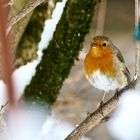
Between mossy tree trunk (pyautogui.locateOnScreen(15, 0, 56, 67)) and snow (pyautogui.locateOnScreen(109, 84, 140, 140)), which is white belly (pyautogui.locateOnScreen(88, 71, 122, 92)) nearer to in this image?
mossy tree trunk (pyautogui.locateOnScreen(15, 0, 56, 67))

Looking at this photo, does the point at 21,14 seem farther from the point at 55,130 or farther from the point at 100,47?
the point at 55,130

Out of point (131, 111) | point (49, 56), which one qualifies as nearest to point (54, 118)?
point (131, 111)

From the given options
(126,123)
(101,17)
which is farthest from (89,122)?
(126,123)

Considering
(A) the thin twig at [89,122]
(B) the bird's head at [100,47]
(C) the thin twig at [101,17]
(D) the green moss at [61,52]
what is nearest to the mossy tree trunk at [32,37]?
(D) the green moss at [61,52]

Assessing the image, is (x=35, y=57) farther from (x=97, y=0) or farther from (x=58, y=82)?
(x=97, y=0)

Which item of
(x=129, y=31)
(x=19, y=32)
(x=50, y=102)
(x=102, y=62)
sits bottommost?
(x=102, y=62)

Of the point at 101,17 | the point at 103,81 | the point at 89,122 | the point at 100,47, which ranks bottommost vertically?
the point at 89,122

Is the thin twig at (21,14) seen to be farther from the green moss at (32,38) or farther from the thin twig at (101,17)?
the thin twig at (101,17)
